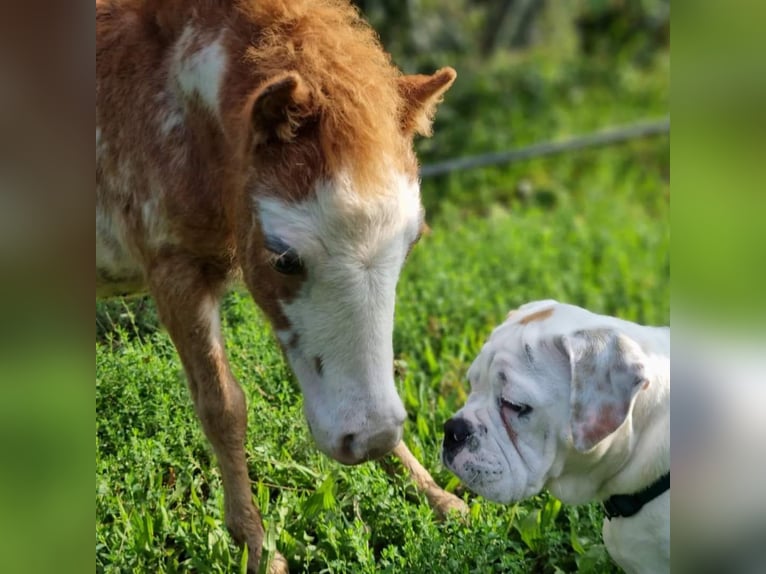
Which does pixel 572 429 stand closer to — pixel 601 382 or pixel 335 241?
pixel 601 382

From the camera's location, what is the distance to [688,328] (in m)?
1.82

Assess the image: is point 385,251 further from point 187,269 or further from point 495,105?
point 495,105

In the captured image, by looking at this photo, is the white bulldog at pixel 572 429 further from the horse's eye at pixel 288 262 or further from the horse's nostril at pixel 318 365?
the horse's eye at pixel 288 262

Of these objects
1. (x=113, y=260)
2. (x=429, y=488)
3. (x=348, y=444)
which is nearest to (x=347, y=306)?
(x=348, y=444)

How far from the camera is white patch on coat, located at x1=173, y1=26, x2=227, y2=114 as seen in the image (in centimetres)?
297

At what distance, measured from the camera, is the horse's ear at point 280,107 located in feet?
8.77

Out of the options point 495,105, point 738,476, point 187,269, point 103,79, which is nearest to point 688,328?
point 738,476

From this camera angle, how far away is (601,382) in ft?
9.64

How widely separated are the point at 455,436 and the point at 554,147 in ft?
19.1

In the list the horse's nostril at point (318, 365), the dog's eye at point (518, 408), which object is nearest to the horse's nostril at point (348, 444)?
the horse's nostril at point (318, 365)

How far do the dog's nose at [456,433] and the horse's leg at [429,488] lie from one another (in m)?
0.65

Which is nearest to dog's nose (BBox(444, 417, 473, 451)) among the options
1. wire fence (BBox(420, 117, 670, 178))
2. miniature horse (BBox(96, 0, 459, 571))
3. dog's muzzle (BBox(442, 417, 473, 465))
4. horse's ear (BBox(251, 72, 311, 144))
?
dog's muzzle (BBox(442, 417, 473, 465))

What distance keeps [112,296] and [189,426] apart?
1.69 feet

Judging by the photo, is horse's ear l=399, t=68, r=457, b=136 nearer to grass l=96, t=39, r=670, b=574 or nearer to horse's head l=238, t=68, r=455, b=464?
horse's head l=238, t=68, r=455, b=464
